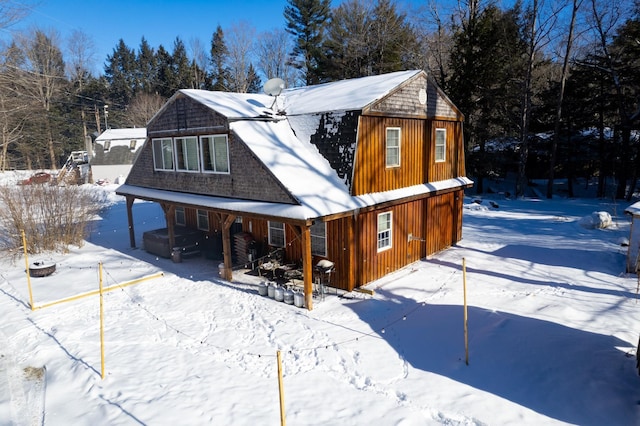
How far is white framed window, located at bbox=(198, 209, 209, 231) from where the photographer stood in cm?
1578

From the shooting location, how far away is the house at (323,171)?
34.1 feet

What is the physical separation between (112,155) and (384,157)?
3531 cm

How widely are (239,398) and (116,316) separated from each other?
507 centimetres

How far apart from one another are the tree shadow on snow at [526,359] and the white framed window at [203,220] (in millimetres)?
8614

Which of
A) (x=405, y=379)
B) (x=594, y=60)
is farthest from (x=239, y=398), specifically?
(x=594, y=60)

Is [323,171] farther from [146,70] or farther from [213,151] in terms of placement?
[146,70]

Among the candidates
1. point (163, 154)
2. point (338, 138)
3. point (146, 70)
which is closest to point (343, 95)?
point (338, 138)

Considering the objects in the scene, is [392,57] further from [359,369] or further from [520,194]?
[359,369]

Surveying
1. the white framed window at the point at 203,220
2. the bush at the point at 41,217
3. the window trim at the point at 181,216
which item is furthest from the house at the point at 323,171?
the bush at the point at 41,217

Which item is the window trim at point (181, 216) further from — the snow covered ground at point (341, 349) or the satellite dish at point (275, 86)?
the satellite dish at point (275, 86)

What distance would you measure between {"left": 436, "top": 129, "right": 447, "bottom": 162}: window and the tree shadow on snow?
21.4ft

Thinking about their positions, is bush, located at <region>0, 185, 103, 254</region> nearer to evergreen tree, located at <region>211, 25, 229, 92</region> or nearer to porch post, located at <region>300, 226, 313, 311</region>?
porch post, located at <region>300, 226, 313, 311</region>

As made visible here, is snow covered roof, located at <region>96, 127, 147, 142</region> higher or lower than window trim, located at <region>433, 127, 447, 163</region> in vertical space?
higher

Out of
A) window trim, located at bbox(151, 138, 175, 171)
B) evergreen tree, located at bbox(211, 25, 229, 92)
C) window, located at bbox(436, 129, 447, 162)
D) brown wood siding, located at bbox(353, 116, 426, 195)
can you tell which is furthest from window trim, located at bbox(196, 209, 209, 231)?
evergreen tree, located at bbox(211, 25, 229, 92)
